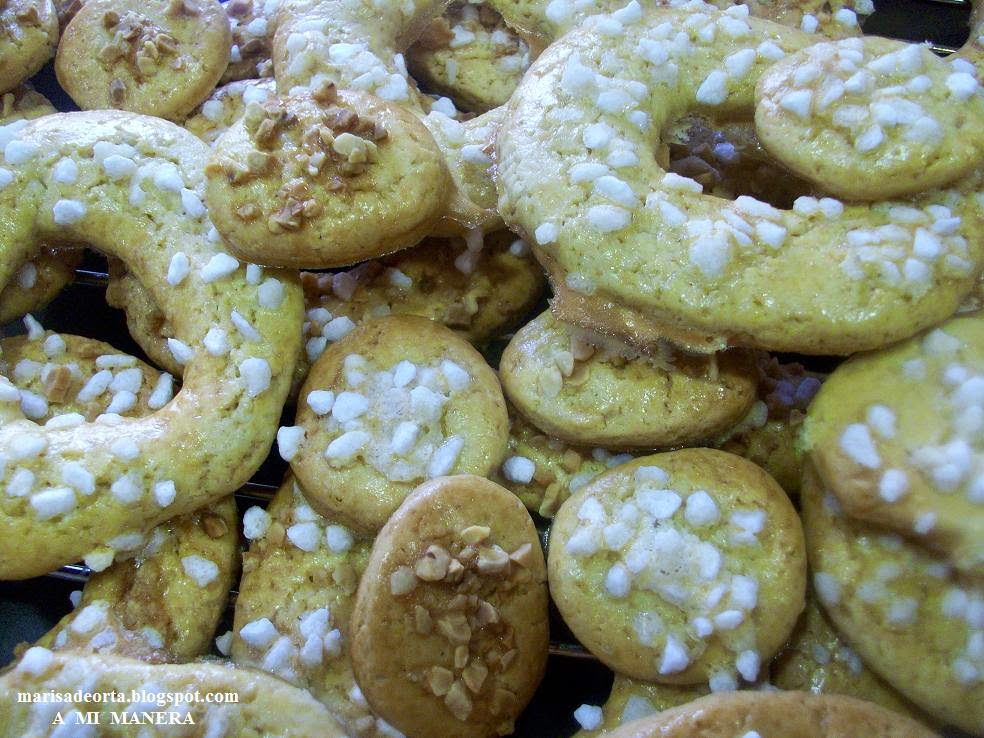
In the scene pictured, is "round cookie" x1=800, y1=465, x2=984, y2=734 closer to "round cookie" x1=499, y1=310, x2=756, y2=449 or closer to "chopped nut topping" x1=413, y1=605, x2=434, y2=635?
"round cookie" x1=499, y1=310, x2=756, y2=449

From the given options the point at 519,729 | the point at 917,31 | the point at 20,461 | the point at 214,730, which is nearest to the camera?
the point at 214,730

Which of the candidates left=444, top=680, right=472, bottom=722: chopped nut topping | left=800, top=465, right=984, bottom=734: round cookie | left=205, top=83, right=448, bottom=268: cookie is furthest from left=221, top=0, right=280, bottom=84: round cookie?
left=800, top=465, right=984, bottom=734: round cookie

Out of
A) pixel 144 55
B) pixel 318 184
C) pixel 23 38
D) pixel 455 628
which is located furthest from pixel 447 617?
pixel 23 38

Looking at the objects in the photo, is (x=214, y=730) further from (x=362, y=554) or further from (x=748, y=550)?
(x=748, y=550)

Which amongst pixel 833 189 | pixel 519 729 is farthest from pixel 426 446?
pixel 833 189

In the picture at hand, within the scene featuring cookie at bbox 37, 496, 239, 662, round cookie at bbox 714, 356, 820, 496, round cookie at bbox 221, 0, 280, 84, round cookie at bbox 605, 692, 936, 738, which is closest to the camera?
round cookie at bbox 605, 692, 936, 738

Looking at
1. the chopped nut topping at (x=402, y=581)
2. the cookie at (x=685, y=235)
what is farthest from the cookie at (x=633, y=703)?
the cookie at (x=685, y=235)

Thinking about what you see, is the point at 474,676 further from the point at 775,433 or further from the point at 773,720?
the point at 775,433
